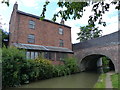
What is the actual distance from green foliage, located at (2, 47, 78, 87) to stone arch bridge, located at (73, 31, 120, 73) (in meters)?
7.23

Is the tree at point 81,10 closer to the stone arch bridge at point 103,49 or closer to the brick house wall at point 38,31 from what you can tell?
the stone arch bridge at point 103,49

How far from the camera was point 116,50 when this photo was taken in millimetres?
15172

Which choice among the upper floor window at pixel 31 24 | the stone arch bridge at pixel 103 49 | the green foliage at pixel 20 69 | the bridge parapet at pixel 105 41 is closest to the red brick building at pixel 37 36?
the upper floor window at pixel 31 24

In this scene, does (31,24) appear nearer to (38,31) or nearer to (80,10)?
(38,31)

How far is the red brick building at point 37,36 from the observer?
15.7 meters

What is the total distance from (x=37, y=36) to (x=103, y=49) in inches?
403

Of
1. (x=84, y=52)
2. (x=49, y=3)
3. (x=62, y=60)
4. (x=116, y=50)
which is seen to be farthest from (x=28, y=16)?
(x=49, y=3)

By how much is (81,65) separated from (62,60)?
4.28 metres

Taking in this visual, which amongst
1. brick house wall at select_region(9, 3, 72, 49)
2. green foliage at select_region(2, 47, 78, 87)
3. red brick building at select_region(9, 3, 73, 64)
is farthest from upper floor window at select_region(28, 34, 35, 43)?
green foliage at select_region(2, 47, 78, 87)

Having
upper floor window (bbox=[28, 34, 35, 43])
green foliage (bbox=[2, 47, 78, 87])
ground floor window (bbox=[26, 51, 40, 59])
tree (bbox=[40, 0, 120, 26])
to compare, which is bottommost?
green foliage (bbox=[2, 47, 78, 87])

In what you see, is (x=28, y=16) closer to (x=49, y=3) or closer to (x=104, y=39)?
(x=104, y=39)

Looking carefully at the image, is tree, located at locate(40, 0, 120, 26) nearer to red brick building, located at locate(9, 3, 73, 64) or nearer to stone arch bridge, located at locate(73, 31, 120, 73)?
red brick building, located at locate(9, 3, 73, 64)

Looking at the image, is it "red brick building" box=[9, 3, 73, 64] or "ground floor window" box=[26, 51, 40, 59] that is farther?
"red brick building" box=[9, 3, 73, 64]

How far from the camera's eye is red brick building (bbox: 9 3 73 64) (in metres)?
15.7
